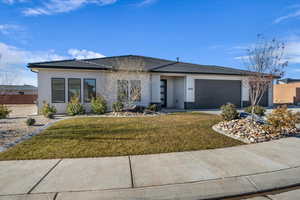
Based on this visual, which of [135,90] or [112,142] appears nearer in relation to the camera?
[112,142]

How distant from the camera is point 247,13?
968 centimetres

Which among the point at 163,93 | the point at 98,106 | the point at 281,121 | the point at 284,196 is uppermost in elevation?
the point at 163,93

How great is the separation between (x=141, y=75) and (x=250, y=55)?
741cm

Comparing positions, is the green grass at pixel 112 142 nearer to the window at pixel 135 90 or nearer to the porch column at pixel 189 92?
the window at pixel 135 90

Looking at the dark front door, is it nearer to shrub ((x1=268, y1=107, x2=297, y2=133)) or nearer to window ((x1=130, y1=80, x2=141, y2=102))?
window ((x1=130, y1=80, x2=141, y2=102))

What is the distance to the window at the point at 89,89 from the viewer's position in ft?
40.1

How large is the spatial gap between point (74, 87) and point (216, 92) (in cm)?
1175

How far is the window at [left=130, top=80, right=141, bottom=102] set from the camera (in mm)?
11907

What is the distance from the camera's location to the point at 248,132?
5.98 meters

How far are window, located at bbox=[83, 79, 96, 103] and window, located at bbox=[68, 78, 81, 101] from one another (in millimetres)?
403

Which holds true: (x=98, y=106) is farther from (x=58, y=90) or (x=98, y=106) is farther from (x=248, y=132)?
(x=248, y=132)

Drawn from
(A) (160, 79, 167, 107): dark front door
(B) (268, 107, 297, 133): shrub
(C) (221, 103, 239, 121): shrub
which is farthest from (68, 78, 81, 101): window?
(B) (268, 107, 297, 133): shrub

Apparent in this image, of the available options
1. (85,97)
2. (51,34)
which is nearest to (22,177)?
(85,97)

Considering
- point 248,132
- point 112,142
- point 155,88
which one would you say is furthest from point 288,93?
point 112,142
